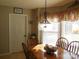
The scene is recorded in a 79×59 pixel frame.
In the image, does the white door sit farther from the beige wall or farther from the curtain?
the curtain

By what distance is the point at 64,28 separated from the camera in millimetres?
4844

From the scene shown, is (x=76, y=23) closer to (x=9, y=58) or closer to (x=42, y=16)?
(x=42, y=16)

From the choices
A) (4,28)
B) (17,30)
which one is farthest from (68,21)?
(4,28)

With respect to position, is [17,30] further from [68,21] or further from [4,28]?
[68,21]

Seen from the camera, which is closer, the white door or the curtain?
the curtain

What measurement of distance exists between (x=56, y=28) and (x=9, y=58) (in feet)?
8.45

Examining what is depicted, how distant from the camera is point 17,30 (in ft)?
18.5

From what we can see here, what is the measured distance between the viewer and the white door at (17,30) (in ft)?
17.8

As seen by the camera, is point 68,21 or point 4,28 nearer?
point 68,21

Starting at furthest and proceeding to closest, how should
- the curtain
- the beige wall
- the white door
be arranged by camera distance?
the white door, the beige wall, the curtain

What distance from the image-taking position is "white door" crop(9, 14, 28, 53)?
5.43 metres

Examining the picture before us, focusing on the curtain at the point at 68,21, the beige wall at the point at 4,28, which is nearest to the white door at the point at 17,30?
the beige wall at the point at 4,28

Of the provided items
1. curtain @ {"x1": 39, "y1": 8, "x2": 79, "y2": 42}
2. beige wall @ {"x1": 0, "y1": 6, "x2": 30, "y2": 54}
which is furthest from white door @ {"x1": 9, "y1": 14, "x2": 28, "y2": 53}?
curtain @ {"x1": 39, "y1": 8, "x2": 79, "y2": 42}

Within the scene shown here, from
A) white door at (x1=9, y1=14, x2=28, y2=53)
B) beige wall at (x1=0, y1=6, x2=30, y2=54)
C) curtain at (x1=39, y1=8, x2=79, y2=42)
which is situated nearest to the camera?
curtain at (x1=39, y1=8, x2=79, y2=42)
